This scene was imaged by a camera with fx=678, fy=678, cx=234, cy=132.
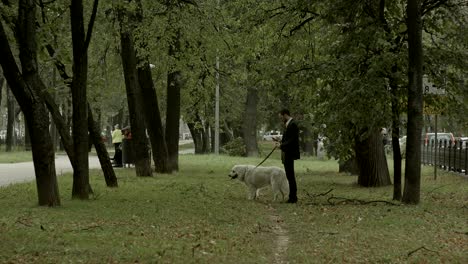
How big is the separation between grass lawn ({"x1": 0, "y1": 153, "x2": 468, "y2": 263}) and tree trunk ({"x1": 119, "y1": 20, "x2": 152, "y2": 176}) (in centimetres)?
420

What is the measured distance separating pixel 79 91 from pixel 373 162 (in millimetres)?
9102

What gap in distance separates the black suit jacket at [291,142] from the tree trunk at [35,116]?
4.94 m

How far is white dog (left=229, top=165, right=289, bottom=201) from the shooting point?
49.2 feet

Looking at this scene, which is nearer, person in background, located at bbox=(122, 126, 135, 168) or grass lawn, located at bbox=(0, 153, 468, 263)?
grass lawn, located at bbox=(0, 153, 468, 263)

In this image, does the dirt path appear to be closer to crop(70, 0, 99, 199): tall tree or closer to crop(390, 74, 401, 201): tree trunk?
crop(390, 74, 401, 201): tree trunk

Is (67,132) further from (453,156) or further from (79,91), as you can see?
(453,156)

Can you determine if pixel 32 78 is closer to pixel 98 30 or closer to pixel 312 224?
pixel 312 224

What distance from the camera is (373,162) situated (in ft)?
61.9

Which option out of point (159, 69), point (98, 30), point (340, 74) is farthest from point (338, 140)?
point (159, 69)

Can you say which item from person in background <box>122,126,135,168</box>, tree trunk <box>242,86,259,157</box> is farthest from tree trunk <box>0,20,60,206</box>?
tree trunk <box>242,86,259,157</box>

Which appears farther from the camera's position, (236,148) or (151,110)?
(236,148)

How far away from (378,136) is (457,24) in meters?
5.25

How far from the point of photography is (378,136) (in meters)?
18.7

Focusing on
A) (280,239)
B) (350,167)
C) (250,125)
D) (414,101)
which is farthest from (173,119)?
(250,125)
